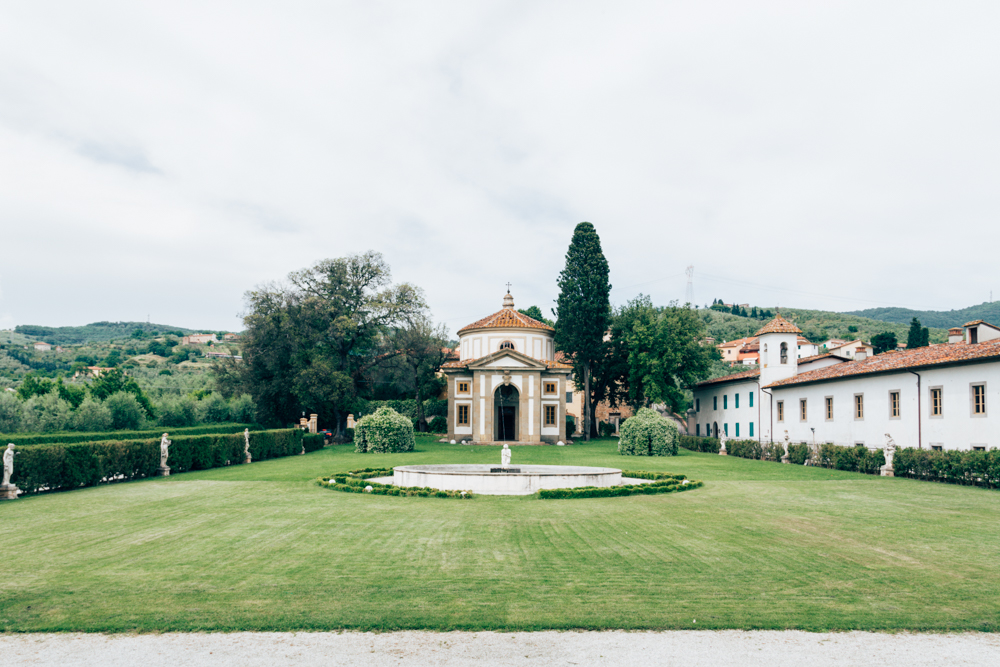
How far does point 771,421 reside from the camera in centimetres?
3709

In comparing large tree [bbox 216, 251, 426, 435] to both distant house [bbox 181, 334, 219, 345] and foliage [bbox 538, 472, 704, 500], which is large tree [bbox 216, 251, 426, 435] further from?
distant house [bbox 181, 334, 219, 345]

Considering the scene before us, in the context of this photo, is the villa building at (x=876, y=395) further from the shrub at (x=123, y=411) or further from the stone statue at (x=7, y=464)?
the shrub at (x=123, y=411)

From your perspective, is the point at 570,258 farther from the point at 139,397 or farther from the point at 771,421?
the point at 139,397

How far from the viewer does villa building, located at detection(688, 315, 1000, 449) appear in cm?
2134

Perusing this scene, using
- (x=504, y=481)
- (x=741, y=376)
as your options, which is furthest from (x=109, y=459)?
(x=741, y=376)

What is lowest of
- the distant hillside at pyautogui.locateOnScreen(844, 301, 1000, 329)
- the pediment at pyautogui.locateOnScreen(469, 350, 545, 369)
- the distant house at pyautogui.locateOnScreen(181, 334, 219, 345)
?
the pediment at pyautogui.locateOnScreen(469, 350, 545, 369)

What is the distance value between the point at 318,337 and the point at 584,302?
19088 millimetres

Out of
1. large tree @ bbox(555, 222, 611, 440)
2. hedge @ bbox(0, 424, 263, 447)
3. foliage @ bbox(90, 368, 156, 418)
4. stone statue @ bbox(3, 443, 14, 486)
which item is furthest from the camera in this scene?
large tree @ bbox(555, 222, 611, 440)

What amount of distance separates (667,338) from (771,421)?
393 inches

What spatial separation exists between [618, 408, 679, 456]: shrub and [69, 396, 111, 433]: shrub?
1017 inches

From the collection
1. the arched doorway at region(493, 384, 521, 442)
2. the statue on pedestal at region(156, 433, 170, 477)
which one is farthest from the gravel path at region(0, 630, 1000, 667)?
the arched doorway at region(493, 384, 521, 442)

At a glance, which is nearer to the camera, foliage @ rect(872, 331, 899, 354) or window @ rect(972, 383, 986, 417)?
window @ rect(972, 383, 986, 417)

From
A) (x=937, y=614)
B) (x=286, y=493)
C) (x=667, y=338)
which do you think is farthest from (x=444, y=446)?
(x=937, y=614)

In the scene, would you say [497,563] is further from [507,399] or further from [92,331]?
[92,331]
